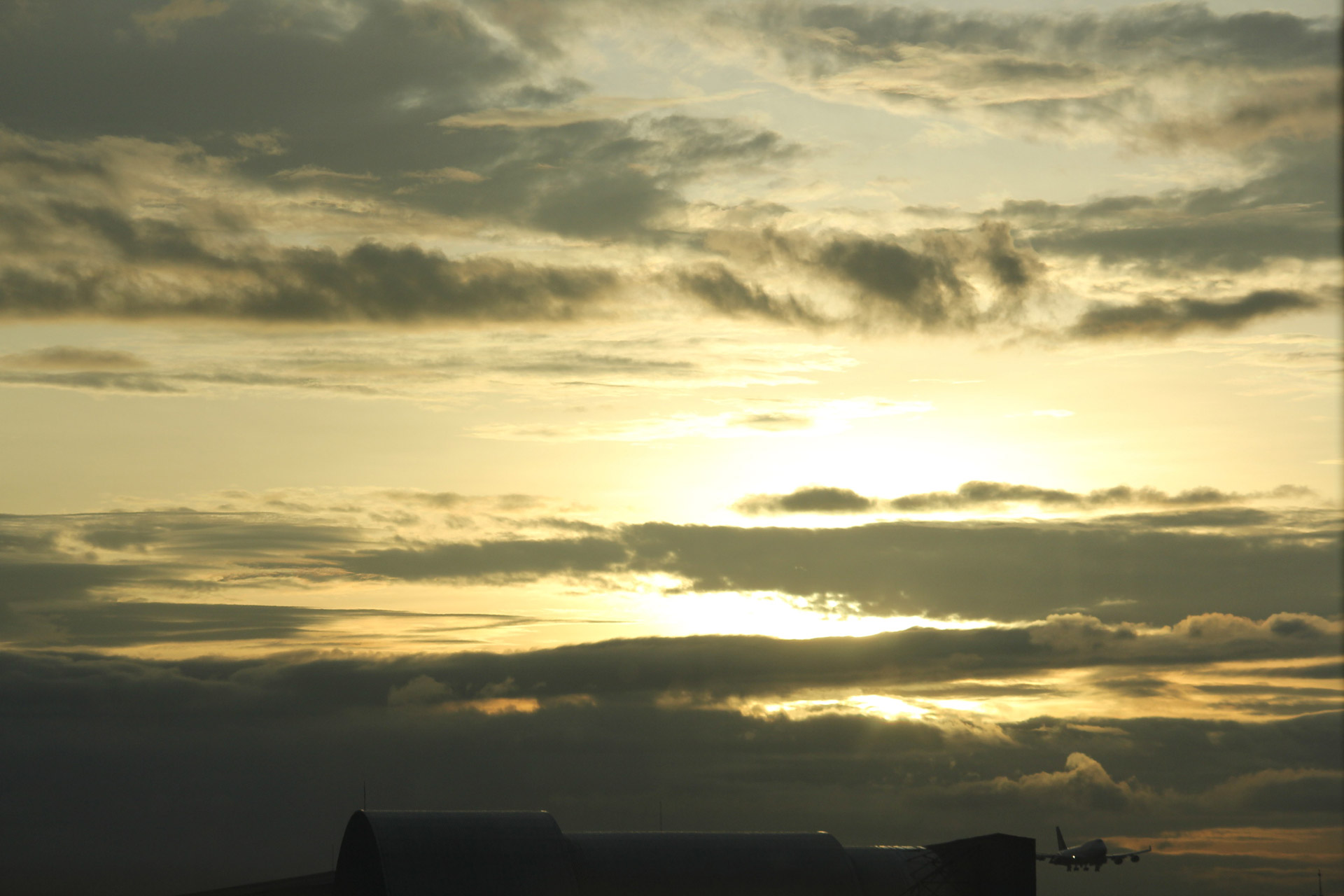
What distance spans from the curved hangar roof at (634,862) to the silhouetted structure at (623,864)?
0.35 ft

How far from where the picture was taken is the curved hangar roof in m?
116

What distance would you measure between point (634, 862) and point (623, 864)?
Result: 1.29 m

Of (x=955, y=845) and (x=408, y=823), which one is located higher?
(x=408, y=823)

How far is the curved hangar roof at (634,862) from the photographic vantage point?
4562 inches

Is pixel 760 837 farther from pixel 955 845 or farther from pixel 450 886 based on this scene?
pixel 450 886

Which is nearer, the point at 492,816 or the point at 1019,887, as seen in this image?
the point at 492,816

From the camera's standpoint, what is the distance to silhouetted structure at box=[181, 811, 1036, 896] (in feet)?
379

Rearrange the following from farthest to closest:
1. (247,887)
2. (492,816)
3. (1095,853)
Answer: (1095,853)
(492,816)
(247,887)

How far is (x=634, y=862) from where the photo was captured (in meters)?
128

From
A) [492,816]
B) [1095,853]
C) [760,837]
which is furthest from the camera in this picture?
[1095,853]

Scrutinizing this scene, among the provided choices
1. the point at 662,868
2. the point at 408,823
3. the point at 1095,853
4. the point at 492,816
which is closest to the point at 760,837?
the point at 662,868

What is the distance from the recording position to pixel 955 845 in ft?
468

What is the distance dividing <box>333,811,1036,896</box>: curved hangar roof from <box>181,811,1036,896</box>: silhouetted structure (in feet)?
0.35

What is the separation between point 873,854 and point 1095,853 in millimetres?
74589
